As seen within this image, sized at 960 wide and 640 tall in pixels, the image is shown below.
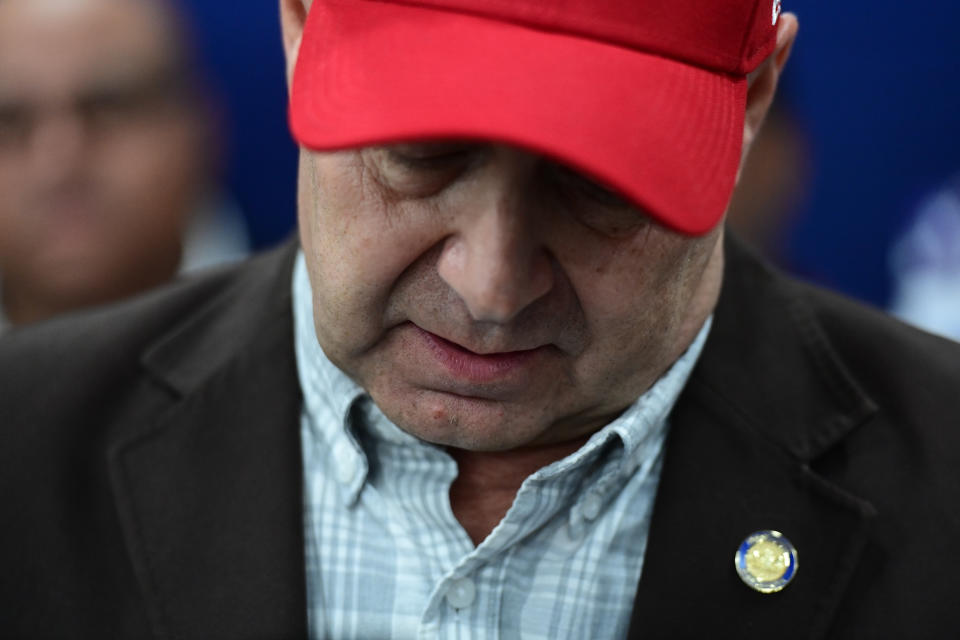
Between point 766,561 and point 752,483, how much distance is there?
104 mm

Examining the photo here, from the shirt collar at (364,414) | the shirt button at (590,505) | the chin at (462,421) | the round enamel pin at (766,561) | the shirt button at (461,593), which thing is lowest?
the shirt button at (461,593)

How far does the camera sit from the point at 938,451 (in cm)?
170

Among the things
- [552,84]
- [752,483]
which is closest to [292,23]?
[552,84]

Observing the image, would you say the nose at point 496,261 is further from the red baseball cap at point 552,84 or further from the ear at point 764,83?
the ear at point 764,83

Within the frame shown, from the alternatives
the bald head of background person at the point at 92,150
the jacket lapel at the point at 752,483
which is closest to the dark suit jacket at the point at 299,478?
the jacket lapel at the point at 752,483

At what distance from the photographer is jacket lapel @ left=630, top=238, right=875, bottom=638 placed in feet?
5.20

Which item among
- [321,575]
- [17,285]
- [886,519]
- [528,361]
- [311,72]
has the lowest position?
[17,285]

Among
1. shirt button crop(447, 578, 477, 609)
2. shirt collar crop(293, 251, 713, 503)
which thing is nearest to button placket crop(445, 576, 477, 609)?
shirt button crop(447, 578, 477, 609)

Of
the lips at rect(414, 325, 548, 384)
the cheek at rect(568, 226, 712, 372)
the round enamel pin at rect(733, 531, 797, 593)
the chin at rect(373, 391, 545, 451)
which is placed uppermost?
the cheek at rect(568, 226, 712, 372)

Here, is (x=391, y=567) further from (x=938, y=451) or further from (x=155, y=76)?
(x=155, y=76)

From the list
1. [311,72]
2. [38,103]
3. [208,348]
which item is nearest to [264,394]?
[208,348]

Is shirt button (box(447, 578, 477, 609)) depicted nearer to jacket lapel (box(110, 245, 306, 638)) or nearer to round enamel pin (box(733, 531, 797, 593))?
jacket lapel (box(110, 245, 306, 638))

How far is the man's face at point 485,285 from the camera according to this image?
1320 millimetres

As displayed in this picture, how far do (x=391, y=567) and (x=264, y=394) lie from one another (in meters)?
0.30
